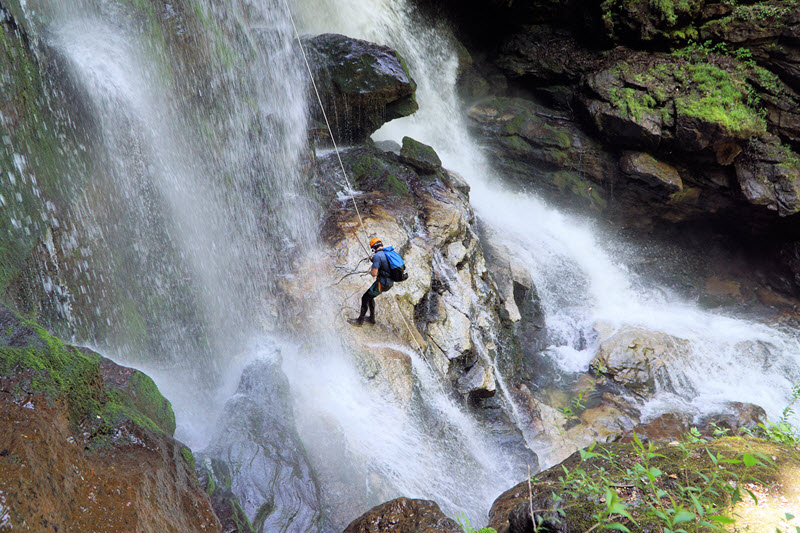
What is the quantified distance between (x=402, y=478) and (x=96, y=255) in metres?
4.67

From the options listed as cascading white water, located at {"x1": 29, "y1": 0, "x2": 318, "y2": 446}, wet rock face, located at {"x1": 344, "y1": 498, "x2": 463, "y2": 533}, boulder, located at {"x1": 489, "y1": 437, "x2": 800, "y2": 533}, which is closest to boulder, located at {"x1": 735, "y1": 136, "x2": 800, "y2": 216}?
boulder, located at {"x1": 489, "y1": 437, "x2": 800, "y2": 533}

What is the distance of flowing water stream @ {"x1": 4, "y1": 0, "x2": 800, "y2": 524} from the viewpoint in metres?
5.70

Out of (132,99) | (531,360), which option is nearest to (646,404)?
(531,360)

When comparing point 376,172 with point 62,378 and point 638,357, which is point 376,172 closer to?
point 638,357

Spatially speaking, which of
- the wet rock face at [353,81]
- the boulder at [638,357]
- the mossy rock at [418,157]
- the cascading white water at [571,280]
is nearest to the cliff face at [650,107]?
the cascading white water at [571,280]

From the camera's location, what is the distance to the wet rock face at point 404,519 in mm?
3920

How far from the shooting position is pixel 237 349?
7.18m

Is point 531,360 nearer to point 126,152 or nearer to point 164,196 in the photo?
point 164,196

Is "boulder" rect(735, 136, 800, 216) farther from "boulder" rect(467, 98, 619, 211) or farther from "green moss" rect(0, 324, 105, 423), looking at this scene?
"green moss" rect(0, 324, 105, 423)

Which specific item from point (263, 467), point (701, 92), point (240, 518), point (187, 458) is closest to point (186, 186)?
point (263, 467)

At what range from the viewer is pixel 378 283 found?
6.66m

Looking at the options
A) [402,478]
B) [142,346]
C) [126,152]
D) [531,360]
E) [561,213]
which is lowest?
[531,360]

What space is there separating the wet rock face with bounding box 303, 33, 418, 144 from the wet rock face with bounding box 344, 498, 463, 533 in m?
8.05

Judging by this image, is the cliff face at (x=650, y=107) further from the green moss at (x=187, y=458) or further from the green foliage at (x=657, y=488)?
the green moss at (x=187, y=458)
